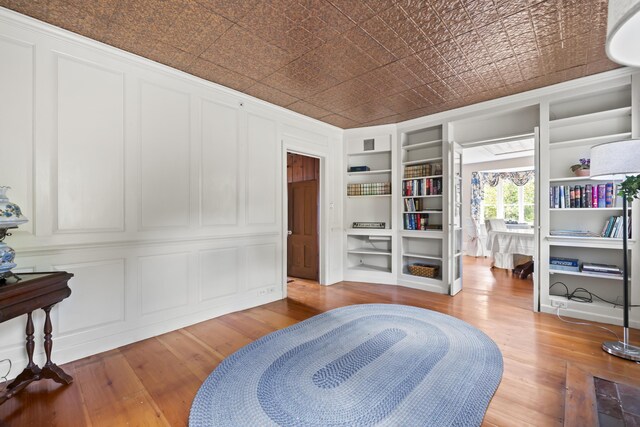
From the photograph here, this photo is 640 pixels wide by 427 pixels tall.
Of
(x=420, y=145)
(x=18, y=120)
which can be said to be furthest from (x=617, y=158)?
(x=18, y=120)

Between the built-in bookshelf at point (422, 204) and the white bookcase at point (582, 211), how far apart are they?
4.09ft

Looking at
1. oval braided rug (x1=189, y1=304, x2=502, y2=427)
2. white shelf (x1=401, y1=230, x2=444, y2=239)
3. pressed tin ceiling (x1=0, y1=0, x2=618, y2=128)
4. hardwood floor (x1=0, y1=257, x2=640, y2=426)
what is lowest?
hardwood floor (x1=0, y1=257, x2=640, y2=426)

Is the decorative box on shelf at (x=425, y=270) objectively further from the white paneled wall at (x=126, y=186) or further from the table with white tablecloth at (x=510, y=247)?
the white paneled wall at (x=126, y=186)

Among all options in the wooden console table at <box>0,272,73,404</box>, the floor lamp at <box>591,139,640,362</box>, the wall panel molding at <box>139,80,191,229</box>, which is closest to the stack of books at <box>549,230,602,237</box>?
the floor lamp at <box>591,139,640,362</box>

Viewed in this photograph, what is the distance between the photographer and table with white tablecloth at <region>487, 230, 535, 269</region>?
5605mm

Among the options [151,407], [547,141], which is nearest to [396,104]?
[547,141]

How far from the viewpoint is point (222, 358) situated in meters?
2.42

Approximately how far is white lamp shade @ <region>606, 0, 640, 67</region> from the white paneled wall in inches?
126

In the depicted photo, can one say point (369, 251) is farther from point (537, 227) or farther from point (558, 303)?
point (558, 303)

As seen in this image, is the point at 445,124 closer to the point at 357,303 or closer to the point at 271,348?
the point at 357,303

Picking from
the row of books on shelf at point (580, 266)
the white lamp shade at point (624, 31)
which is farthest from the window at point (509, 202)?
the white lamp shade at point (624, 31)

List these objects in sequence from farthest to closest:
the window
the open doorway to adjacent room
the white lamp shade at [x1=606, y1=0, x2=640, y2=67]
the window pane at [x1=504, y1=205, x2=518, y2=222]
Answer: the window pane at [x1=504, y1=205, x2=518, y2=222]
the window
the open doorway to adjacent room
the white lamp shade at [x1=606, y1=0, x2=640, y2=67]

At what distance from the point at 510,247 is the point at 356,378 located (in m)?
5.20

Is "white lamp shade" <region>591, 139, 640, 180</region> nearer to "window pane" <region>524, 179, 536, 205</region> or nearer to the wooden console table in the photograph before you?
the wooden console table
